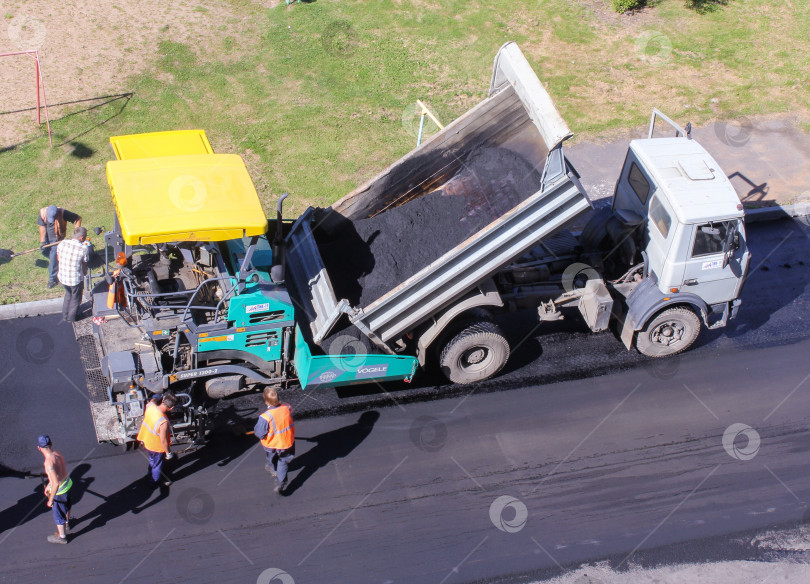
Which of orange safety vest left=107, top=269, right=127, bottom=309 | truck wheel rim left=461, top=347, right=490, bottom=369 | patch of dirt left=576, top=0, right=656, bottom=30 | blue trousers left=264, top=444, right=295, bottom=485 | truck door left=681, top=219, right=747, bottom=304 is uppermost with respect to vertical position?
patch of dirt left=576, top=0, right=656, bottom=30

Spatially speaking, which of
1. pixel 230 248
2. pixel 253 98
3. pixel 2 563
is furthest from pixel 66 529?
pixel 253 98

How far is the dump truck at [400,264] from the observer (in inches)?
302

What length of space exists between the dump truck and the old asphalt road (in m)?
0.49

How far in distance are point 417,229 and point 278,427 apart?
111 inches

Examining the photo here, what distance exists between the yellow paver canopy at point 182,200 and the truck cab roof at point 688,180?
4.72 metres

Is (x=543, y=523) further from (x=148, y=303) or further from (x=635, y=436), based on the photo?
(x=148, y=303)

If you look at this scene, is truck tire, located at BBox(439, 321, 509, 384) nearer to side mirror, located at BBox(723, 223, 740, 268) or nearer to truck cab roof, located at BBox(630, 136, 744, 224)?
truck cab roof, located at BBox(630, 136, 744, 224)

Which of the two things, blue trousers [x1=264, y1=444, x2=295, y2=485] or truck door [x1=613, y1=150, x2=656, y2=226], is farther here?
truck door [x1=613, y1=150, x2=656, y2=226]

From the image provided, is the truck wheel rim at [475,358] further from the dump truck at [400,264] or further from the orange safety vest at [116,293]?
the orange safety vest at [116,293]

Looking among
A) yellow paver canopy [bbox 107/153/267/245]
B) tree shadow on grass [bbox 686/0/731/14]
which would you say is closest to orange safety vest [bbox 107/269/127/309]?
yellow paver canopy [bbox 107/153/267/245]

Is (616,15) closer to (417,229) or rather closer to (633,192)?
(633,192)

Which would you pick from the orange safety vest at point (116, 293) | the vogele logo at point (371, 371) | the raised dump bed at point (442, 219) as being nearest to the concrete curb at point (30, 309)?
the orange safety vest at point (116, 293)

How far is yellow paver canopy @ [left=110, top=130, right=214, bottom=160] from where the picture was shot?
845 centimetres

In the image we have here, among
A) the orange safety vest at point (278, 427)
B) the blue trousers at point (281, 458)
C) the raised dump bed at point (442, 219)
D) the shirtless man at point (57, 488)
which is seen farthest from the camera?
the raised dump bed at point (442, 219)
